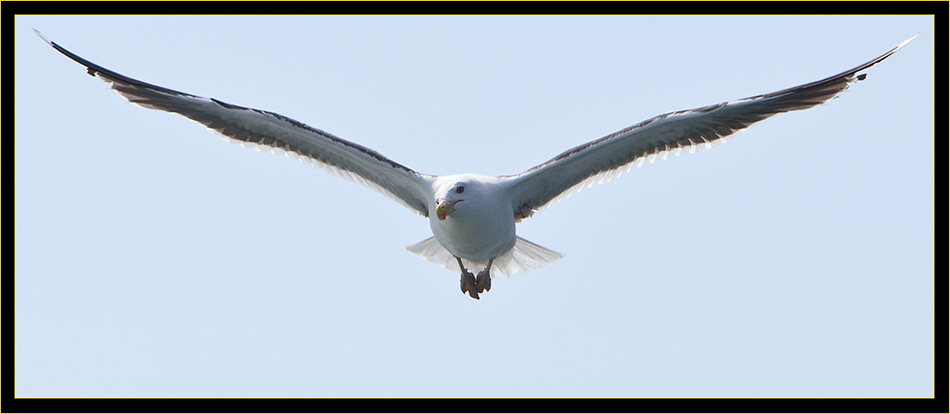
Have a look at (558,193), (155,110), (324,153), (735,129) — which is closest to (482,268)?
(558,193)

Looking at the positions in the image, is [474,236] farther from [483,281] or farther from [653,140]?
[653,140]

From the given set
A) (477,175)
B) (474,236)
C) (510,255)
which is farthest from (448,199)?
(510,255)

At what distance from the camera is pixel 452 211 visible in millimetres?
8859

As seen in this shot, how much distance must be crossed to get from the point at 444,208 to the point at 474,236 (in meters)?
0.52

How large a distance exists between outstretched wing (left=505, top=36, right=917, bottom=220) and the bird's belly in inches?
17.9

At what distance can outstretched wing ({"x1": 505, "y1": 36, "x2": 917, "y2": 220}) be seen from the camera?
904 centimetres

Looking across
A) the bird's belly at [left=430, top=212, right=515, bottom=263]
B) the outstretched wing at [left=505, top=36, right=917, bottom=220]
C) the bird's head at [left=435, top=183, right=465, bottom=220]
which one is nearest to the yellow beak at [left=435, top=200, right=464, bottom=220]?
the bird's head at [left=435, top=183, right=465, bottom=220]

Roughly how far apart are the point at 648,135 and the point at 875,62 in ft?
6.48

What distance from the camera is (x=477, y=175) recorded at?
31.0 feet

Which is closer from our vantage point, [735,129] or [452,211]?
[452,211]

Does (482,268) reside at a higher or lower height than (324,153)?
lower

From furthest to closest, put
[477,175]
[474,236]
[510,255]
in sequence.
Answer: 1. [510,255]
2. [477,175]
3. [474,236]

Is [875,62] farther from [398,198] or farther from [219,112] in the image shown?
[219,112]

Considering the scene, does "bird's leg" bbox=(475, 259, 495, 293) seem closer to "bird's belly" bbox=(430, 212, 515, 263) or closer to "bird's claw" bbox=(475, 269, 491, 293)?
"bird's claw" bbox=(475, 269, 491, 293)
